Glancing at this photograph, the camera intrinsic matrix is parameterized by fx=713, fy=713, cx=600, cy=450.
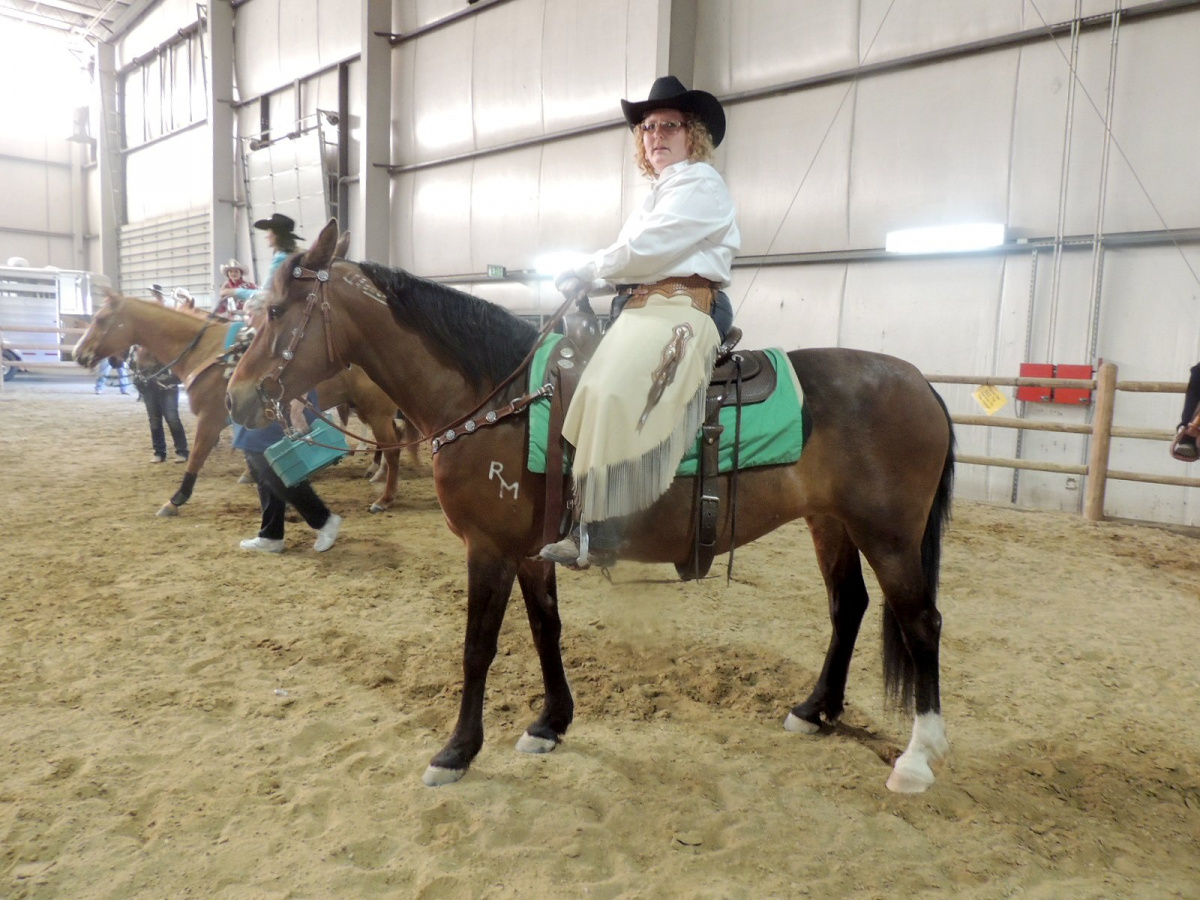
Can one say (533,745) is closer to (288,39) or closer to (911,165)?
(911,165)

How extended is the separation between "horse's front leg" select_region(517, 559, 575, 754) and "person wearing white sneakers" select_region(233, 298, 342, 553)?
281 cm

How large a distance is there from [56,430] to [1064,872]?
12.0 metres

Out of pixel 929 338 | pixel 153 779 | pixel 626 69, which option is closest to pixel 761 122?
pixel 626 69

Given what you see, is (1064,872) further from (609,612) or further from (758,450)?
(609,612)

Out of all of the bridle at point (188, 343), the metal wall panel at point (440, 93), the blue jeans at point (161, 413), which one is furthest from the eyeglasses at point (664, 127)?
the metal wall panel at point (440, 93)

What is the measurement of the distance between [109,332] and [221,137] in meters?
11.0

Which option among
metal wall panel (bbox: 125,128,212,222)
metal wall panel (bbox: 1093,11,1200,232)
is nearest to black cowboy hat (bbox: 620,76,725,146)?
metal wall panel (bbox: 1093,11,1200,232)

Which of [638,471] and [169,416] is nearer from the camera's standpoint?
[638,471]

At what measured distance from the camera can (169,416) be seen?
787 cm

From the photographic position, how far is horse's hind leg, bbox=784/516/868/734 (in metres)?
2.69

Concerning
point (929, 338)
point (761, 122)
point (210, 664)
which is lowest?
point (210, 664)

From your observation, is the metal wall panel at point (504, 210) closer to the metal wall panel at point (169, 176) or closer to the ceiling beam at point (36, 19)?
the metal wall panel at point (169, 176)

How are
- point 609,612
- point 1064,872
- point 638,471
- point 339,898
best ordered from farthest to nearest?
1. point 609,612
2. point 638,471
3. point 1064,872
4. point 339,898

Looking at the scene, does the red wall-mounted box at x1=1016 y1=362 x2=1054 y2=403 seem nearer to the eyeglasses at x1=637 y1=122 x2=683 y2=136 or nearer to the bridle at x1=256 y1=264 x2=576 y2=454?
the eyeglasses at x1=637 y1=122 x2=683 y2=136
